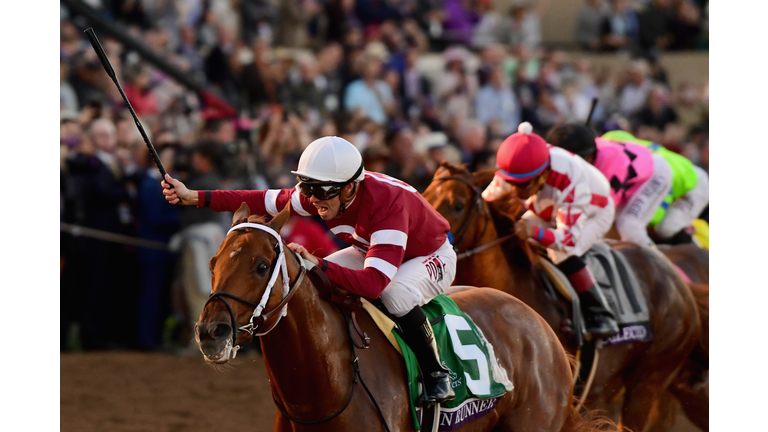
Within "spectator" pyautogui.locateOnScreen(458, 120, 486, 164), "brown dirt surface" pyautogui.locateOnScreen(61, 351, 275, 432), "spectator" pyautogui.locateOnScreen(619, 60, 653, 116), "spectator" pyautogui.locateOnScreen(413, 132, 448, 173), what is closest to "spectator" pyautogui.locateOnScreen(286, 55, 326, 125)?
"spectator" pyautogui.locateOnScreen(413, 132, 448, 173)

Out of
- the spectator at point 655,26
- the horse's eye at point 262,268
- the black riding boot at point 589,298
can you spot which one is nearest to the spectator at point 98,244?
the black riding boot at point 589,298

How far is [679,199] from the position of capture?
26.7ft

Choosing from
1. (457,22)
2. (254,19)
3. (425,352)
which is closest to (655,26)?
(457,22)

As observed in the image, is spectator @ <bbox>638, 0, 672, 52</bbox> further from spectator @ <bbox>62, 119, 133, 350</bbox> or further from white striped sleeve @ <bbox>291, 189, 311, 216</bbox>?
white striped sleeve @ <bbox>291, 189, 311, 216</bbox>

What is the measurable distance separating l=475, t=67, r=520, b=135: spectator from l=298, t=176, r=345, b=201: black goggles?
392 inches

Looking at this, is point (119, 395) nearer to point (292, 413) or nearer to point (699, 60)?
point (292, 413)

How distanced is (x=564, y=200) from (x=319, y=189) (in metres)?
2.57

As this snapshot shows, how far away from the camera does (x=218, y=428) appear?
6973 mm

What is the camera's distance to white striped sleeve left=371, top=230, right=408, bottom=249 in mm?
4012

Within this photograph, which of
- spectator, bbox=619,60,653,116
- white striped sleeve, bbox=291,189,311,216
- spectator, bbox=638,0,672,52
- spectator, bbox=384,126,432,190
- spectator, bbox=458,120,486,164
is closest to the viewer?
white striped sleeve, bbox=291,189,311,216

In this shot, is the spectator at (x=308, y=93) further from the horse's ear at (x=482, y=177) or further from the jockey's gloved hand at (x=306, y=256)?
the jockey's gloved hand at (x=306, y=256)

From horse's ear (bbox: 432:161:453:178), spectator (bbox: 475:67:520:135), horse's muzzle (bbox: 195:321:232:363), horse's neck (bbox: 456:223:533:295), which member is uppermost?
horse's muzzle (bbox: 195:321:232:363)

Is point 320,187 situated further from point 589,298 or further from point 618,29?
point 618,29

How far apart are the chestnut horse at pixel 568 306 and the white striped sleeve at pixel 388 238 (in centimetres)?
179
